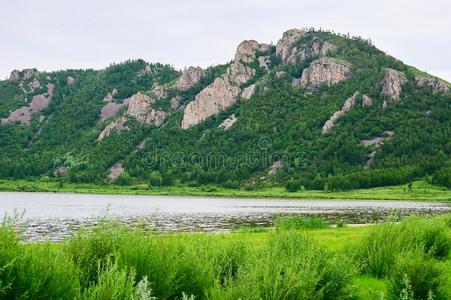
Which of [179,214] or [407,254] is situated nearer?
[407,254]

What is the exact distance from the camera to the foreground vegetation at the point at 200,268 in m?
9.86

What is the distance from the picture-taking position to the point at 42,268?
32.8 ft

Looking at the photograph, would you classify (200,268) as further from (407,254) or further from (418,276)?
(407,254)

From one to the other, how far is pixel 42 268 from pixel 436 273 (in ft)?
40.3

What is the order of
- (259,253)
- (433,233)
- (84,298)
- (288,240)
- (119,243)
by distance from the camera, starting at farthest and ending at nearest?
(433,233) < (288,240) < (259,253) < (119,243) < (84,298)

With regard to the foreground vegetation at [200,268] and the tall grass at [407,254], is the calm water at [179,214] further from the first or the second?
the tall grass at [407,254]

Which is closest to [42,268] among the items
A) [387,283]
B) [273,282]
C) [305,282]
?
[273,282]

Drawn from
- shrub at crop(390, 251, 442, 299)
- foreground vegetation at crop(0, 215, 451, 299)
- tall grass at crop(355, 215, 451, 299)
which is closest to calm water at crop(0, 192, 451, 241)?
foreground vegetation at crop(0, 215, 451, 299)

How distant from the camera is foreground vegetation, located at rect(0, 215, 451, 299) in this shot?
986 cm

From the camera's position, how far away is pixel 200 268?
13.1m

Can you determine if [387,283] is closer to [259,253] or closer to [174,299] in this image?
[259,253]

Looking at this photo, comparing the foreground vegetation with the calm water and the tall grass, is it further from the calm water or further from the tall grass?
the calm water

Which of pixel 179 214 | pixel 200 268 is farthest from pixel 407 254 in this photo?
pixel 179 214

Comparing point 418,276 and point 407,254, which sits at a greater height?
point 407,254
